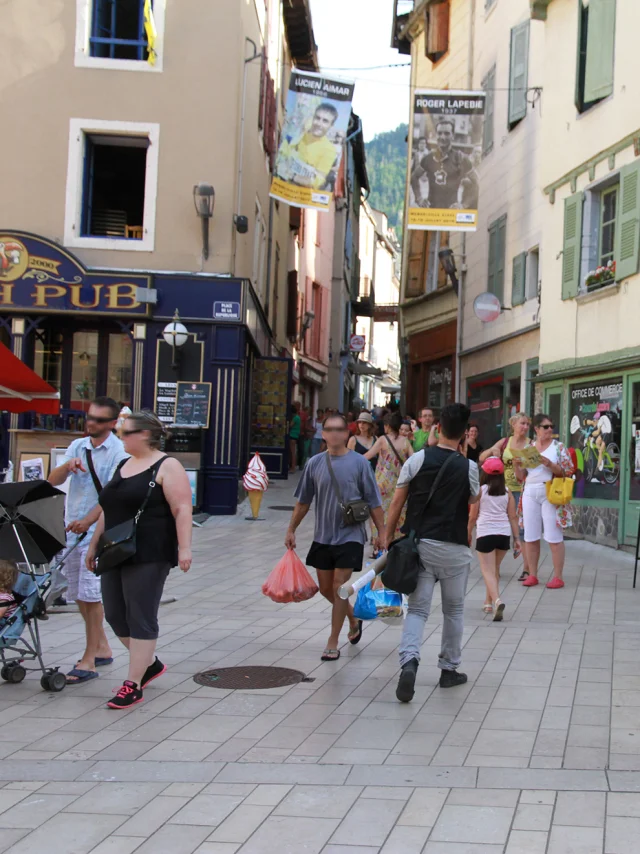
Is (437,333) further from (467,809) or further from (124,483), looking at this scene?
(467,809)

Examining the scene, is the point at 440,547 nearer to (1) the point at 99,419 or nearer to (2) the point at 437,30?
(1) the point at 99,419

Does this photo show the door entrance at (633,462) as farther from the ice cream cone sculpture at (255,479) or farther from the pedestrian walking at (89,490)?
the pedestrian walking at (89,490)

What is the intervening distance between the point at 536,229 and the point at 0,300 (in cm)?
950

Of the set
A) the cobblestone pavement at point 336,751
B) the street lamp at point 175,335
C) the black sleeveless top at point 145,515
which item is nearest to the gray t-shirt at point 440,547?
the cobblestone pavement at point 336,751

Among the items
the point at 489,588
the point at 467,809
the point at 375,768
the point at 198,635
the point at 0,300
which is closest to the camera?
the point at 467,809

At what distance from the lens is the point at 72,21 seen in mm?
18125

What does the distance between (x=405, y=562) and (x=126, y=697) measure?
72.7 inches

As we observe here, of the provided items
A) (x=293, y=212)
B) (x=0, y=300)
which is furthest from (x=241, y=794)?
(x=293, y=212)

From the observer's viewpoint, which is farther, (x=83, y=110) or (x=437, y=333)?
(x=437, y=333)

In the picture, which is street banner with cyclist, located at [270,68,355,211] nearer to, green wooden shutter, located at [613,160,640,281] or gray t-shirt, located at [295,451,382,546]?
green wooden shutter, located at [613,160,640,281]

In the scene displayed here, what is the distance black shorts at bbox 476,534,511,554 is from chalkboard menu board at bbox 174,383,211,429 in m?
8.58

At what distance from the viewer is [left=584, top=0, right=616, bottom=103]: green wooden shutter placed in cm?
1574

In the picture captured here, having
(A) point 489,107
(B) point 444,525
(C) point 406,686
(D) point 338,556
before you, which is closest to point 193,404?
(D) point 338,556

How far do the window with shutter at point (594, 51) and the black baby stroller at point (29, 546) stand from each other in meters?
11.5
